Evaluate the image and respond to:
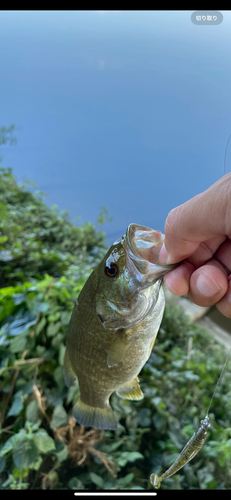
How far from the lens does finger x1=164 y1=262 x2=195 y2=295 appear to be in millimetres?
A: 715

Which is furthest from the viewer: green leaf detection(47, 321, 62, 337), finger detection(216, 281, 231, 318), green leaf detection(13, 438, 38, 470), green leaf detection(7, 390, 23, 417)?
green leaf detection(47, 321, 62, 337)

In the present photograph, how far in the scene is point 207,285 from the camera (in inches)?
27.3

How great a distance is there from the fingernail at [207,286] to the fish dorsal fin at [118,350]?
8.1 inches

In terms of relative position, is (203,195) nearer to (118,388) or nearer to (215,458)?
(118,388)

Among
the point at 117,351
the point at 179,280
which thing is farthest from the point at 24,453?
the point at 179,280

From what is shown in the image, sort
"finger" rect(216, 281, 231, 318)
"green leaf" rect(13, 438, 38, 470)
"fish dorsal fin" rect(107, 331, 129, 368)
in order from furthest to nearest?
"green leaf" rect(13, 438, 38, 470) → "finger" rect(216, 281, 231, 318) → "fish dorsal fin" rect(107, 331, 129, 368)

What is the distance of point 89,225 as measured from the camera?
3355mm

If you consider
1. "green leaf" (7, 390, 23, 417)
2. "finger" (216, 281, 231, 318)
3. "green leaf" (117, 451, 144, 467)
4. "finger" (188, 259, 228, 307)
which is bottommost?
"green leaf" (117, 451, 144, 467)

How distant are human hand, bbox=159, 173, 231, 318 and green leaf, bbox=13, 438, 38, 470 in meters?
1.18

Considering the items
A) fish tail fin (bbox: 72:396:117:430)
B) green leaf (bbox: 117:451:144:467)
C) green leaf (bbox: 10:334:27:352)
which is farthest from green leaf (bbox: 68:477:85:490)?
fish tail fin (bbox: 72:396:117:430)

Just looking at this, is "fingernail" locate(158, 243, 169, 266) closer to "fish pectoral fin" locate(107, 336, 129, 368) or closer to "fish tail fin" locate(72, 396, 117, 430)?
"fish pectoral fin" locate(107, 336, 129, 368)

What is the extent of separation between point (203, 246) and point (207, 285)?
120mm

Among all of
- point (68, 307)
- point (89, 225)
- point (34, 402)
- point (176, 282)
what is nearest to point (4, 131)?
point (89, 225)
